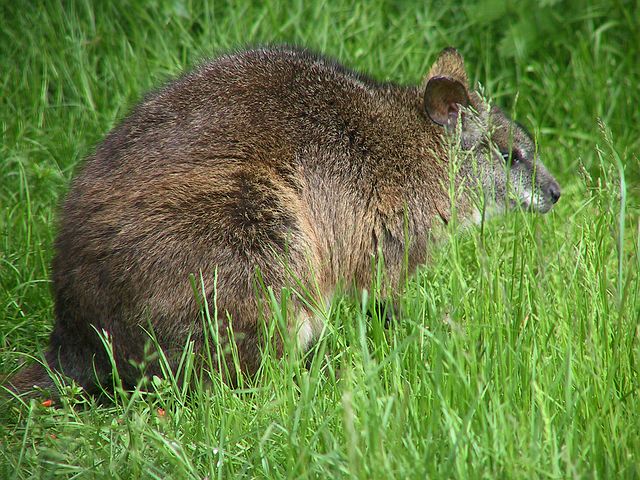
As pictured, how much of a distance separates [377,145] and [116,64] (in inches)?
102

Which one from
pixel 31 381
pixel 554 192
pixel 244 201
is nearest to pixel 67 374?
pixel 31 381

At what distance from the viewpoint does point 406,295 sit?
3.72 metres

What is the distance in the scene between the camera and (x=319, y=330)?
14.4ft

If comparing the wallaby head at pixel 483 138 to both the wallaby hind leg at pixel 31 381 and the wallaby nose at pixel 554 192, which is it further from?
the wallaby hind leg at pixel 31 381

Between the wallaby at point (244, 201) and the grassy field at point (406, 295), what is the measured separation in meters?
0.23

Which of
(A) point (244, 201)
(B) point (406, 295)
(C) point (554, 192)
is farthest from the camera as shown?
(C) point (554, 192)

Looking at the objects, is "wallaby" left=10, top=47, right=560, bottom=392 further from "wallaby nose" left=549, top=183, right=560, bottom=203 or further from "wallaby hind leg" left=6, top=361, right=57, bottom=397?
"wallaby nose" left=549, top=183, right=560, bottom=203

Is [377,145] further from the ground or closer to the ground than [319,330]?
further from the ground

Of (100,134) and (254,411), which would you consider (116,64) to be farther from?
(254,411)

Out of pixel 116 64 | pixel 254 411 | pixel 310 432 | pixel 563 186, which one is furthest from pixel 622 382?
pixel 116 64

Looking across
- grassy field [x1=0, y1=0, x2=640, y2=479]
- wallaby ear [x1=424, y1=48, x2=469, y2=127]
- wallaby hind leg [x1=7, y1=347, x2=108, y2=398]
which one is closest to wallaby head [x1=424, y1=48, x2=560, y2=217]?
wallaby ear [x1=424, y1=48, x2=469, y2=127]

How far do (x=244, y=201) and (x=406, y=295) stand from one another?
0.87m

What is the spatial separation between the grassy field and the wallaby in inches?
9.1

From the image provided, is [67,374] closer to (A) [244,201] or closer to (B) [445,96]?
(A) [244,201]
